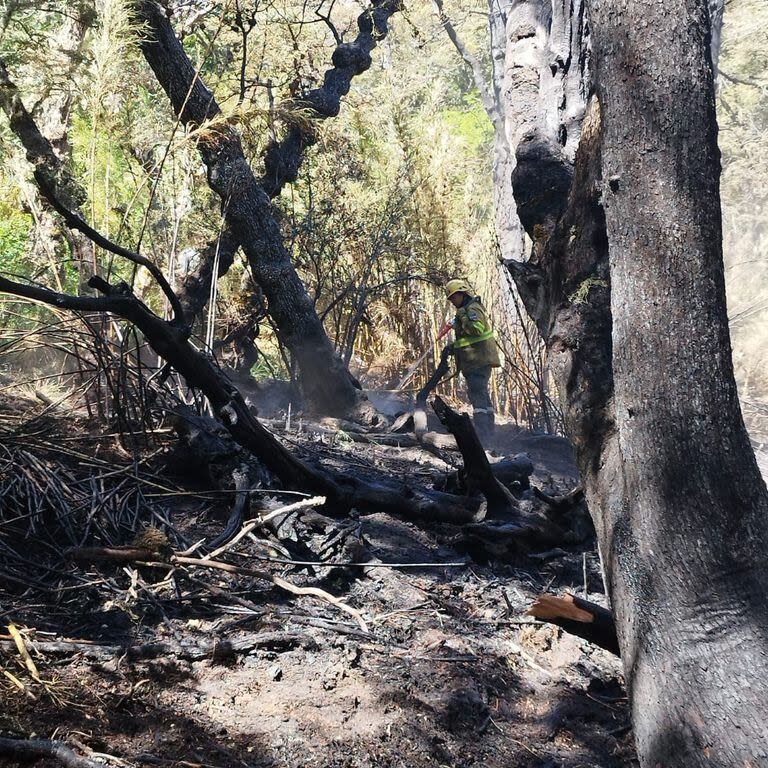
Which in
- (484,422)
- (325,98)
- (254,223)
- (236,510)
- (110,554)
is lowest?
(110,554)

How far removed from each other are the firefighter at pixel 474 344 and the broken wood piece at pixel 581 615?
530 centimetres

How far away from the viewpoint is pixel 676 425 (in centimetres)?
237

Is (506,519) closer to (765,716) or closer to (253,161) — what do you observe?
(765,716)

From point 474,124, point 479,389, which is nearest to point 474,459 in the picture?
point 479,389

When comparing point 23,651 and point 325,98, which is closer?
point 23,651

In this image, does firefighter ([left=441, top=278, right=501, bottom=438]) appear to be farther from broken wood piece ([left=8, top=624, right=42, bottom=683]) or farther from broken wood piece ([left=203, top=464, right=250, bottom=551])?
broken wood piece ([left=8, top=624, right=42, bottom=683])

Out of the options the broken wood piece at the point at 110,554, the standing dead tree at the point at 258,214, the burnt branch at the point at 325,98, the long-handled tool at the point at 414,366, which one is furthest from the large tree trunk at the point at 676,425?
the long-handled tool at the point at 414,366

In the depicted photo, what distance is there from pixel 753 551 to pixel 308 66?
26.4ft

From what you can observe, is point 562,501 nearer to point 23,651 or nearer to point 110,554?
point 110,554

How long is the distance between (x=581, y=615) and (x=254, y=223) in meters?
5.37

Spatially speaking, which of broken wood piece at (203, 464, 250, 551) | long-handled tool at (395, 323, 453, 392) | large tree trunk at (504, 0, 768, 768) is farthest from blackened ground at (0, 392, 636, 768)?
long-handled tool at (395, 323, 453, 392)

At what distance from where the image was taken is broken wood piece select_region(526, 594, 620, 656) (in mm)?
2918

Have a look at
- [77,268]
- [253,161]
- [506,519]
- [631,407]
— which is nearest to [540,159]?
[631,407]

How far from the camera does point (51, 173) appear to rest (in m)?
6.40
